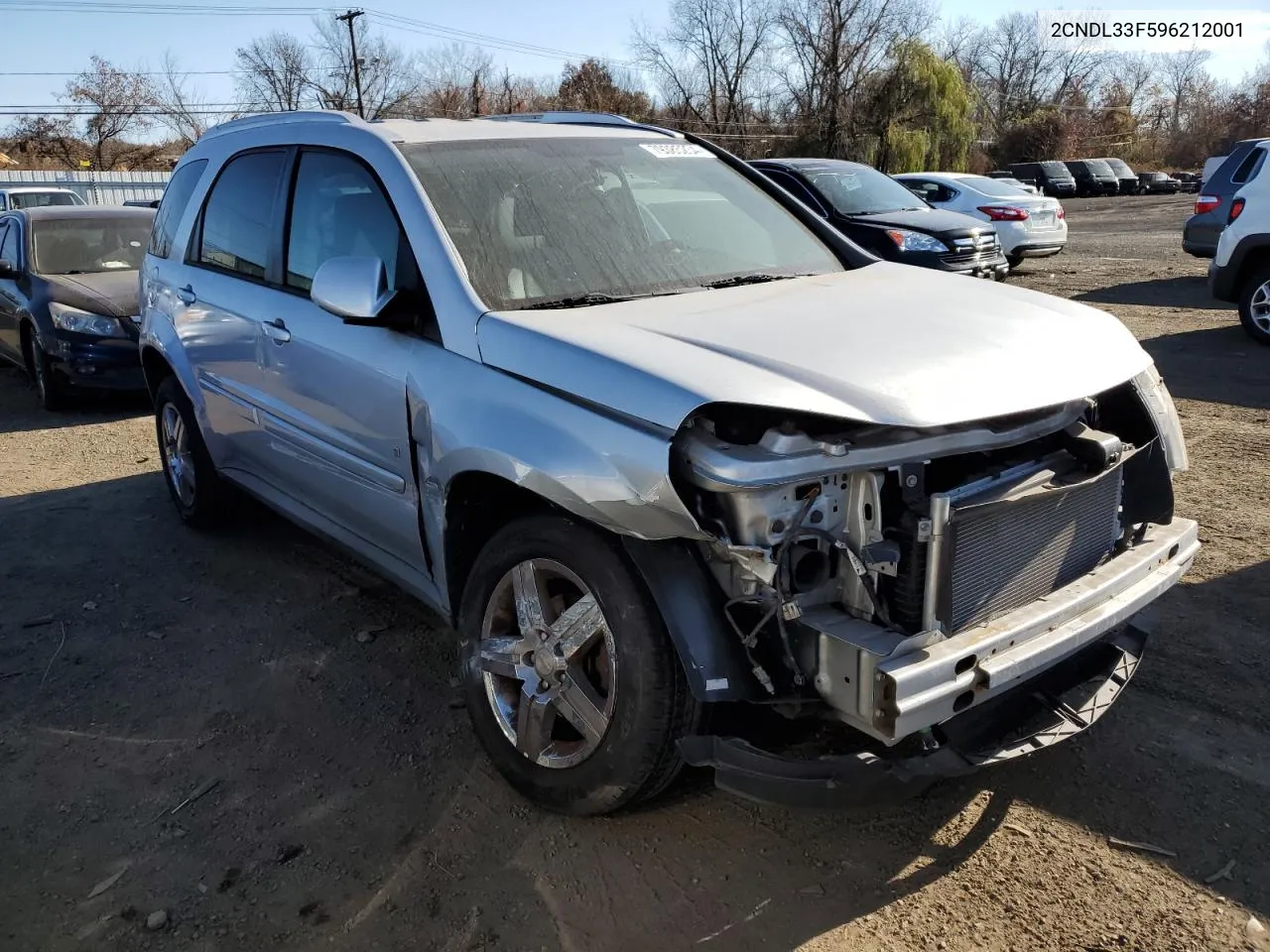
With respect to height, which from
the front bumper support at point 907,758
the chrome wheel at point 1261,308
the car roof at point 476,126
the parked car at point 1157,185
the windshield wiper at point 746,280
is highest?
the parked car at point 1157,185

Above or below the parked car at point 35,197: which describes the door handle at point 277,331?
below

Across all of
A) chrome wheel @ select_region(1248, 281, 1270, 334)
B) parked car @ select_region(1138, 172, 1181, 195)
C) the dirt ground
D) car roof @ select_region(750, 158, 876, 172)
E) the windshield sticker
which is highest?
parked car @ select_region(1138, 172, 1181, 195)

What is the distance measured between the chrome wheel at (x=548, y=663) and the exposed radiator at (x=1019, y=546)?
90 centimetres

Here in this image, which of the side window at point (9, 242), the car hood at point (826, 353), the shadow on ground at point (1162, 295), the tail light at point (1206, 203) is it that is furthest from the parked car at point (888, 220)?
the car hood at point (826, 353)

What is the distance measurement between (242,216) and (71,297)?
5.33 metres

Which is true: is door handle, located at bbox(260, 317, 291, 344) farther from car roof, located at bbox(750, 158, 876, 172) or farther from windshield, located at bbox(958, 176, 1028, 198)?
windshield, located at bbox(958, 176, 1028, 198)

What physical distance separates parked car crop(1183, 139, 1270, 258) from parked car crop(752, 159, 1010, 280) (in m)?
2.85

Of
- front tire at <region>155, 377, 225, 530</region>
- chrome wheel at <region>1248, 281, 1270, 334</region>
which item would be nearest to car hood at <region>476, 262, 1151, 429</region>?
front tire at <region>155, 377, 225, 530</region>

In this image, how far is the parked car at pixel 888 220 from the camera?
452 inches

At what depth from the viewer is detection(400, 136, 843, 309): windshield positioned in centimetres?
330

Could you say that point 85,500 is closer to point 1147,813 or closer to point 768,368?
point 768,368

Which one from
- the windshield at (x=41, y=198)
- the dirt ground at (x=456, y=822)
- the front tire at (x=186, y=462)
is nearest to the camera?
the dirt ground at (x=456, y=822)

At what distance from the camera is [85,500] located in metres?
6.31

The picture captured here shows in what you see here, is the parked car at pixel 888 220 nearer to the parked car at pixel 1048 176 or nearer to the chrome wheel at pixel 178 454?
the chrome wheel at pixel 178 454
